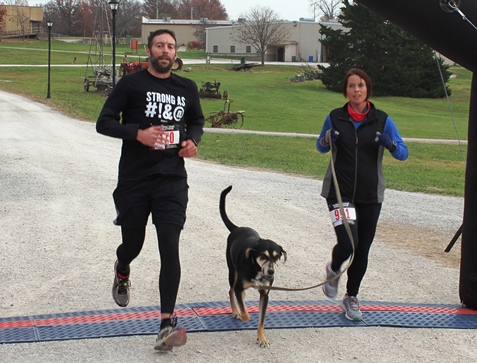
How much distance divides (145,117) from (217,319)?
1.59 metres

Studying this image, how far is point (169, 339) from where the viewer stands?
450 cm

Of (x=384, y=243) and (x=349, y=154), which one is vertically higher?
(x=349, y=154)

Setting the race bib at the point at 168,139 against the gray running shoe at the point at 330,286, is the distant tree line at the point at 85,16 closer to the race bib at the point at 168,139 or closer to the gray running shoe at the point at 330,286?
the gray running shoe at the point at 330,286

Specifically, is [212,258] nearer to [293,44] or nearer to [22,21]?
[293,44]

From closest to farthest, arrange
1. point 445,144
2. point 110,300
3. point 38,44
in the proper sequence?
point 110,300
point 445,144
point 38,44

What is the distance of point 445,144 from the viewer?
25625mm

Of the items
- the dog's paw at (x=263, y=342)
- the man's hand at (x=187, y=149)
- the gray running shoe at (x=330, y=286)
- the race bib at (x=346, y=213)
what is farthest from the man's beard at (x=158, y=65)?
the gray running shoe at (x=330, y=286)

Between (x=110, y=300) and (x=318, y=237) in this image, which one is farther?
(x=318, y=237)

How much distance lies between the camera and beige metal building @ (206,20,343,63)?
290 ft

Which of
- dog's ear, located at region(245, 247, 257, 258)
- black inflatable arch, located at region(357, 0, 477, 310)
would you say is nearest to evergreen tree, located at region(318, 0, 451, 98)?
black inflatable arch, located at region(357, 0, 477, 310)

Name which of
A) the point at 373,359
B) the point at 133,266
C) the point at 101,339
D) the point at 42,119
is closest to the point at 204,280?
the point at 133,266

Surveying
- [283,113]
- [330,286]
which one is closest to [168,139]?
[330,286]

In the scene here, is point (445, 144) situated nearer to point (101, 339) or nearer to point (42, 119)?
point (42, 119)

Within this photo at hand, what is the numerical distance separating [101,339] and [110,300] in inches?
39.2
